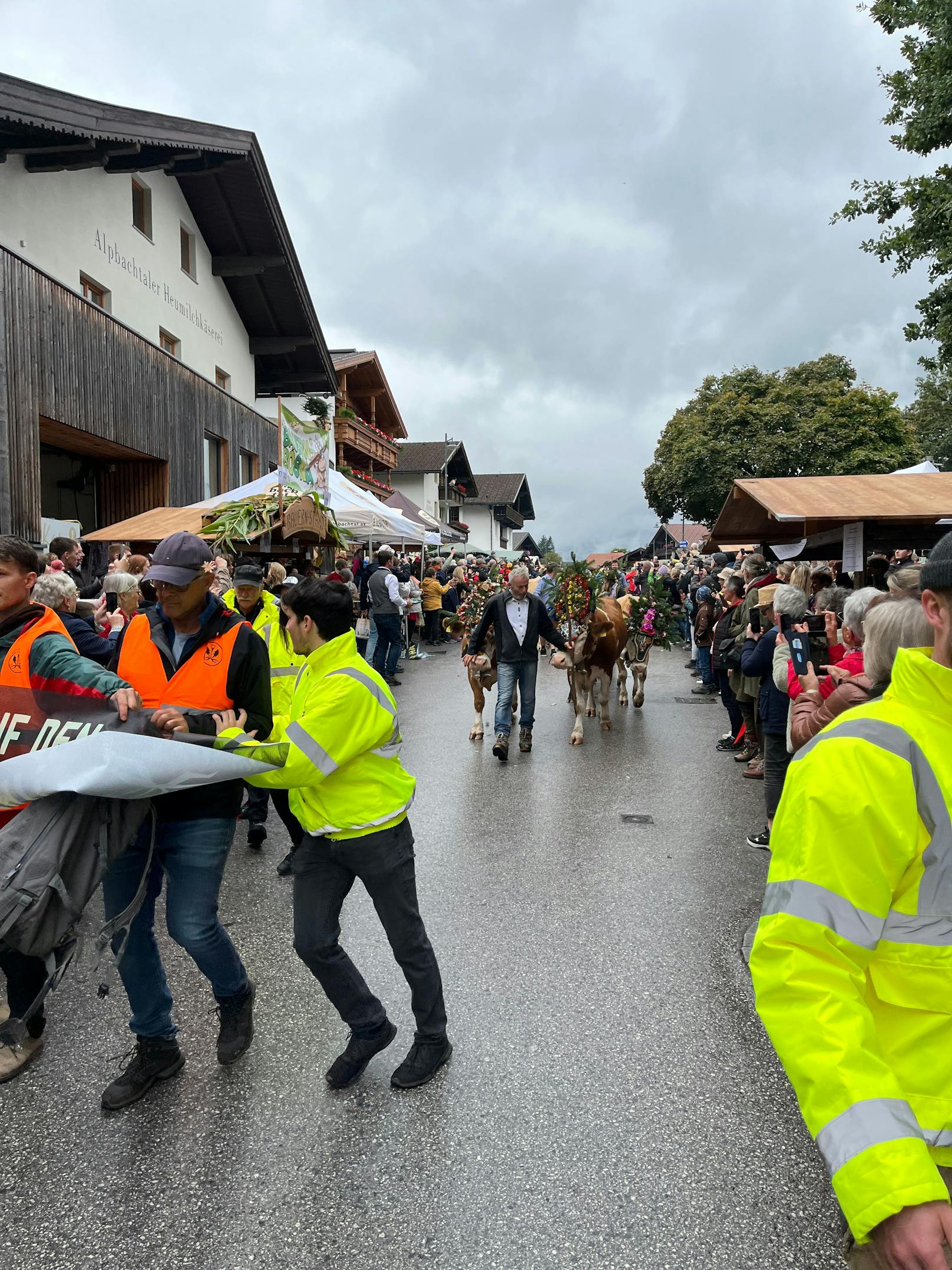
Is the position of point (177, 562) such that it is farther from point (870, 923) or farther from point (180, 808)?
point (870, 923)

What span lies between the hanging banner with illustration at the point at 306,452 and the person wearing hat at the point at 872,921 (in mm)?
8986

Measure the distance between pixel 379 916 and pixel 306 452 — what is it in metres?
8.00

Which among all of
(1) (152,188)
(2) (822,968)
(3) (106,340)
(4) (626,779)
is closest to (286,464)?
(4) (626,779)

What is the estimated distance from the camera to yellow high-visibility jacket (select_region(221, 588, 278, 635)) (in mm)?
6055

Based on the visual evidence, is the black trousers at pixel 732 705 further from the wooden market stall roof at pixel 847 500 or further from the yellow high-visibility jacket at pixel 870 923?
the yellow high-visibility jacket at pixel 870 923

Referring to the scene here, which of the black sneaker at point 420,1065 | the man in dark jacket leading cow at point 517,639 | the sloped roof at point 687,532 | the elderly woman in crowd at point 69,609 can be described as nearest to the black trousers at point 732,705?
the man in dark jacket leading cow at point 517,639

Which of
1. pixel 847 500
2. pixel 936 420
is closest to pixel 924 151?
pixel 847 500

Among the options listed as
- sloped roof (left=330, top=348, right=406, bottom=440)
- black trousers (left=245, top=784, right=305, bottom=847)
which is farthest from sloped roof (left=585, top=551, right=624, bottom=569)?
sloped roof (left=330, top=348, right=406, bottom=440)

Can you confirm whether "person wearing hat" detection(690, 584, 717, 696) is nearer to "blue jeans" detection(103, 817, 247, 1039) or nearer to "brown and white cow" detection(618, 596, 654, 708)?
"brown and white cow" detection(618, 596, 654, 708)

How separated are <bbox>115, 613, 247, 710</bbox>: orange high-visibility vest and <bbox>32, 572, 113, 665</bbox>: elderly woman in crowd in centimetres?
151

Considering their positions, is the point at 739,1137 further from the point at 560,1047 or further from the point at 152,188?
the point at 152,188

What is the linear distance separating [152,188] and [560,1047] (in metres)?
18.7

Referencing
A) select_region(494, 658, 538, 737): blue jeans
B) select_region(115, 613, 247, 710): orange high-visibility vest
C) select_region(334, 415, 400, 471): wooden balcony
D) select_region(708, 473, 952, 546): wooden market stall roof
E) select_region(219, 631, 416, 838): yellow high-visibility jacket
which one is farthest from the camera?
select_region(334, 415, 400, 471): wooden balcony

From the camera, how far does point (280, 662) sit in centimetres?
527
